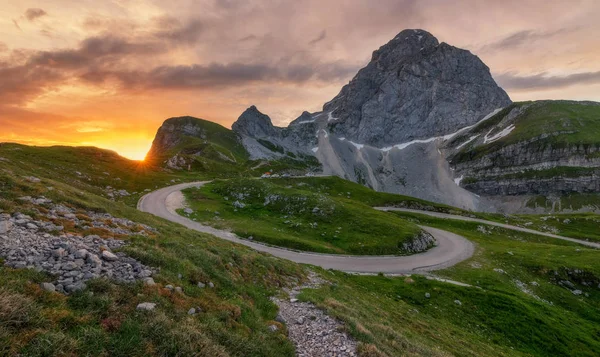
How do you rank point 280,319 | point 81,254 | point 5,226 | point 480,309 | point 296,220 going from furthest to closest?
point 296,220 → point 480,309 → point 280,319 → point 5,226 → point 81,254

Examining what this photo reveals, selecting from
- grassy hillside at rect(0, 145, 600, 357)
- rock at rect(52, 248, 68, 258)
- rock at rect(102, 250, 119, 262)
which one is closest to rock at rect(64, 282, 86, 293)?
grassy hillside at rect(0, 145, 600, 357)

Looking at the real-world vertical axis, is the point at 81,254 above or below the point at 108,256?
above

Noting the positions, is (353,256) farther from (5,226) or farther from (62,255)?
(5,226)

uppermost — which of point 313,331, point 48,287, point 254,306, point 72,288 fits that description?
point 48,287

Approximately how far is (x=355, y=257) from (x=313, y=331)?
116 ft

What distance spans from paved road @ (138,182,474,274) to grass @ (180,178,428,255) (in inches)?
101

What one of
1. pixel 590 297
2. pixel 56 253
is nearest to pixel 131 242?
pixel 56 253

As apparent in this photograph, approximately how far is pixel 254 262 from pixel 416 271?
3227 centimetres

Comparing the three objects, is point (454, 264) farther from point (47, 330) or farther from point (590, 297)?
point (47, 330)

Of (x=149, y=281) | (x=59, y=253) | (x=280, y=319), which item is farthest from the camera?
(x=280, y=319)

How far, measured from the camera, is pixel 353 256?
156ft

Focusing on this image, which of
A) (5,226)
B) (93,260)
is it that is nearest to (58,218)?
(5,226)

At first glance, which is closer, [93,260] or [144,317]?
[144,317]

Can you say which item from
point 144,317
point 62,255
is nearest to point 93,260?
point 62,255
